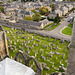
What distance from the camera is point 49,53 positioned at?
27.0m

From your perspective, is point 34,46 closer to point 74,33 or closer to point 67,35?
point 67,35

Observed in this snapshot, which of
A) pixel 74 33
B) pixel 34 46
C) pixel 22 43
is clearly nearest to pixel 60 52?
pixel 34 46

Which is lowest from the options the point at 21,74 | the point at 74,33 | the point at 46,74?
→ the point at 46,74

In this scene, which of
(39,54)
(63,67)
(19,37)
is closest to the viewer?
(63,67)

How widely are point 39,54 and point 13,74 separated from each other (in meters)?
14.4

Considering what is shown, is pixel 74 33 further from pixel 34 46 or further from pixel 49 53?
pixel 34 46

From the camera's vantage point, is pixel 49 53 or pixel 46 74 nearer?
pixel 46 74

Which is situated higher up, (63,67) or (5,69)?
(5,69)

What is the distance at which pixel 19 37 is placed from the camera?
122ft

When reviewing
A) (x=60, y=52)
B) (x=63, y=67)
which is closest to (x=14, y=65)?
(x=63, y=67)

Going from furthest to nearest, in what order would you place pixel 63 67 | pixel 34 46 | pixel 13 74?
pixel 34 46 → pixel 63 67 → pixel 13 74

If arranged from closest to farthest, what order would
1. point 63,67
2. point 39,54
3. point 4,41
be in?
point 63,67, point 4,41, point 39,54

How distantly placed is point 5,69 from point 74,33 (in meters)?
9.91

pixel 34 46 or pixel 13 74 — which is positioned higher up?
pixel 13 74
